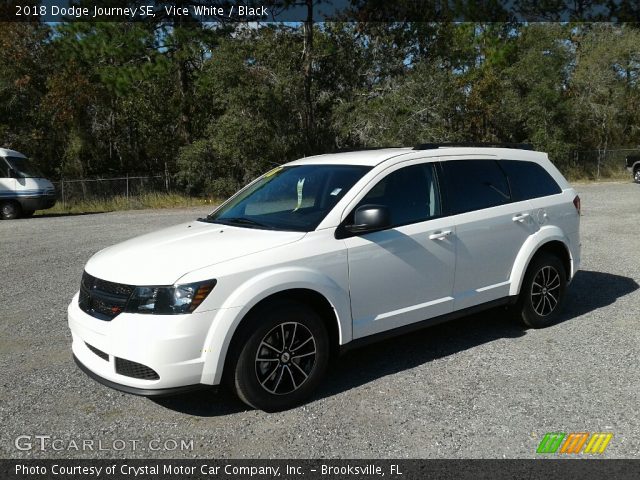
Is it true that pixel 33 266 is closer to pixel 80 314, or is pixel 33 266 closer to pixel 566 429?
pixel 80 314

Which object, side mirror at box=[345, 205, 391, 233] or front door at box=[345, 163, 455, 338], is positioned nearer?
side mirror at box=[345, 205, 391, 233]

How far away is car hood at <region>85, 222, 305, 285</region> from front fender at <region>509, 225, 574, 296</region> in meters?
2.33

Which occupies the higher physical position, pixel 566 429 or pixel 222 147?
pixel 222 147

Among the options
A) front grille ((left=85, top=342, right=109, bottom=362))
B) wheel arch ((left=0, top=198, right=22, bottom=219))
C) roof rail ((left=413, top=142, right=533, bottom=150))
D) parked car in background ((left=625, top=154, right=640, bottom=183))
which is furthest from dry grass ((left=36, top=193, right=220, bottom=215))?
front grille ((left=85, top=342, right=109, bottom=362))

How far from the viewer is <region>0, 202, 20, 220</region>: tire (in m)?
20.0

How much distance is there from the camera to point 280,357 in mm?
4039

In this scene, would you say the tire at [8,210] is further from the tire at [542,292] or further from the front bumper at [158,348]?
the tire at [542,292]

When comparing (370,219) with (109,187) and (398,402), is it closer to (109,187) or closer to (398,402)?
(398,402)

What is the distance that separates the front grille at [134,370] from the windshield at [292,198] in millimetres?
1372

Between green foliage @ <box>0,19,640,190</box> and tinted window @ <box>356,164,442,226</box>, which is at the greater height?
green foliage @ <box>0,19,640,190</box>

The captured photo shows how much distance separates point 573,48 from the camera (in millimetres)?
35781

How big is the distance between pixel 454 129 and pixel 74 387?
26.8 meters

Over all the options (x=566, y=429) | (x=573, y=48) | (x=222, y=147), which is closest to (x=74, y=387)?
(x=566, y=429)

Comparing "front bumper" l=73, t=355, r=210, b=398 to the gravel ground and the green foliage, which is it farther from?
the green foliage
